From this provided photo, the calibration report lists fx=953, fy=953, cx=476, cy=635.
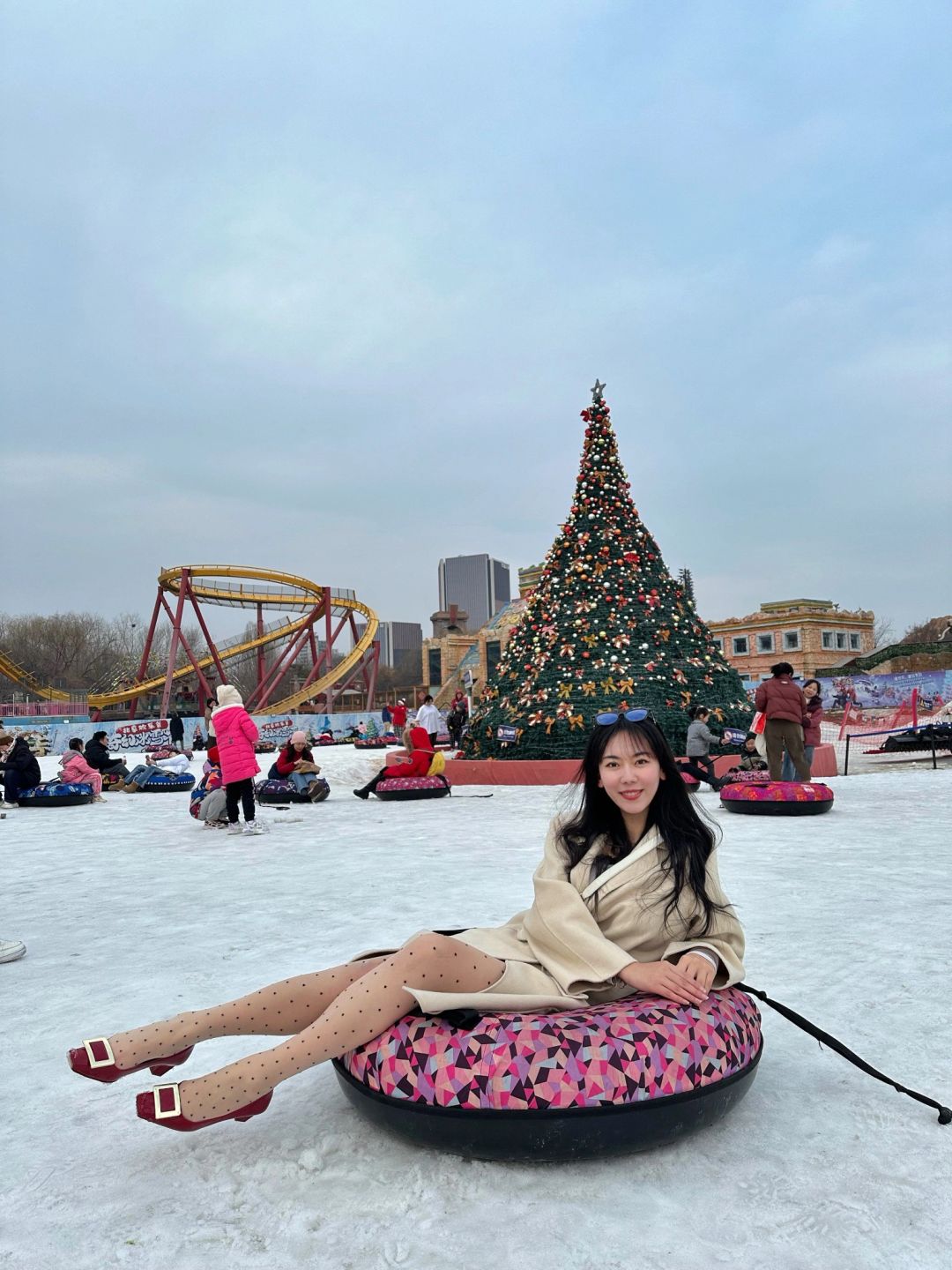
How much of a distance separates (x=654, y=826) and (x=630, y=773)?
0.61 feet

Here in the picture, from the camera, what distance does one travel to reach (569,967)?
263 cm

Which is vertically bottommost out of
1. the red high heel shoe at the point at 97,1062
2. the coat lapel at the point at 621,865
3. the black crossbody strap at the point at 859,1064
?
the black crossbody strap at the point at 859,1064

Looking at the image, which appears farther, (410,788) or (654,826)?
(410,788)

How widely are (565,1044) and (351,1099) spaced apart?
67cm

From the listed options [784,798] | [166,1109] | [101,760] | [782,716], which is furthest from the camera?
[101,760]

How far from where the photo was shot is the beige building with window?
4675 centimetres

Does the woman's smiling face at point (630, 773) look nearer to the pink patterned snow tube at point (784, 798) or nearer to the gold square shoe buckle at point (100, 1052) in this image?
the gold square shoe buckle at point (100, 1052)

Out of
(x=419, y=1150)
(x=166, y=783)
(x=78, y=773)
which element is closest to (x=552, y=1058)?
(x=419, y=1150)

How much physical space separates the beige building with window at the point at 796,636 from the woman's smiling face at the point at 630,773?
45.6m

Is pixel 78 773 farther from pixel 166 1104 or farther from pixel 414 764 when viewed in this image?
pixel 166 1104

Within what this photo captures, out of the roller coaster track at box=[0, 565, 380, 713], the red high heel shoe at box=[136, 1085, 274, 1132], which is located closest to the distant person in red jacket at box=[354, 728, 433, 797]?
the red high heel shoe at box=[136, 1085, 274, 1132]

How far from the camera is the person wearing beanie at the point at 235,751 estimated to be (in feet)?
32.1

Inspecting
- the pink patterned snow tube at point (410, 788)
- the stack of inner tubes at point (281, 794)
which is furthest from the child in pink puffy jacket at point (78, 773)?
the pink patterned snow tube at point (410, 788)

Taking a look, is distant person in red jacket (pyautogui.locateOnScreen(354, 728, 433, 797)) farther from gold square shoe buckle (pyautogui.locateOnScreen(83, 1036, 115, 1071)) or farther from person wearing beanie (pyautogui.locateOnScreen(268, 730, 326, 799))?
gold square shoe buckle (pyautogui.locateOnScreen(83, 1036, 115, 1071))
